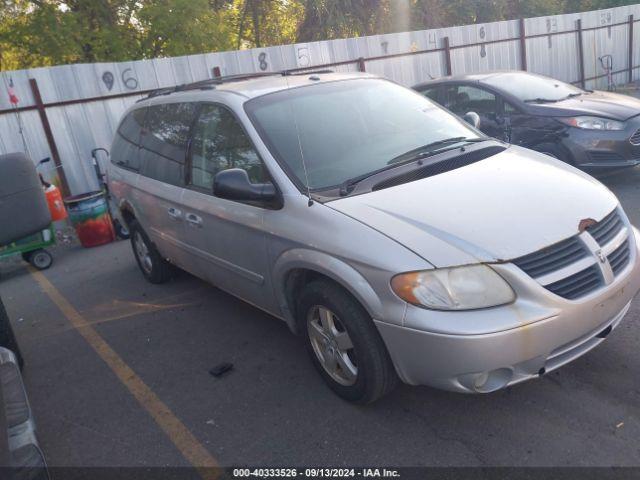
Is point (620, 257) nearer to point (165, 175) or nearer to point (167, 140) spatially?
point (165, 175)

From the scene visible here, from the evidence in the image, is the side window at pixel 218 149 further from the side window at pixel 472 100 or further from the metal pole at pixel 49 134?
the metal pole at pixel 49 134

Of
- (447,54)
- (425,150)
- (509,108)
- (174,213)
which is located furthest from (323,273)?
(447,54)

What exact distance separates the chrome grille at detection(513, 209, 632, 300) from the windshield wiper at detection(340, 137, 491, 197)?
1.08 m

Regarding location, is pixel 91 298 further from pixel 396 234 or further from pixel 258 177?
pixel 396 234

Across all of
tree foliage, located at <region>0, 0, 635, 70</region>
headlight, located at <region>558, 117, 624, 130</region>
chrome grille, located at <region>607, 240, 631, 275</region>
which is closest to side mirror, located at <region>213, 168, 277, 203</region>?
chrome grille, located at <region>607, 240, 631, 275</region>

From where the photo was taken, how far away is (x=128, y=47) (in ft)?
44.4

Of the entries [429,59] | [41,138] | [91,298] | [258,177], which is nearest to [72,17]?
[41,138]

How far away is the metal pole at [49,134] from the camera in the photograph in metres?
8.46

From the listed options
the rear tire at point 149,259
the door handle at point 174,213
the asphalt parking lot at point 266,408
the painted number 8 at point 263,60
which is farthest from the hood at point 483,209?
the painted number 8 at point 263,60

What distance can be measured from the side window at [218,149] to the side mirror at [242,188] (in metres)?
0.17

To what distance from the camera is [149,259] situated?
570 cm

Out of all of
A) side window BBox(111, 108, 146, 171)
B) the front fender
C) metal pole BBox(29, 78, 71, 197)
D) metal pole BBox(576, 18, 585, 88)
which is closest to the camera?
the front fender

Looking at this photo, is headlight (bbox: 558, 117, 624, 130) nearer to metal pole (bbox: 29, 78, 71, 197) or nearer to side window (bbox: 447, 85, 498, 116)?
side window (bbox: 447, 85, 498, 116)

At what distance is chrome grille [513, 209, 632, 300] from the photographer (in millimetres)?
2641
